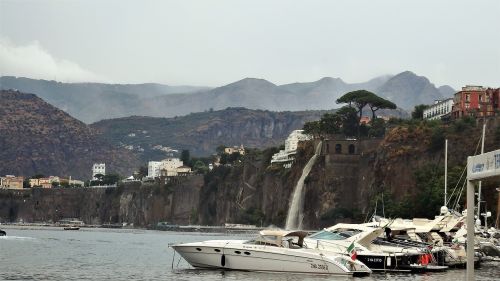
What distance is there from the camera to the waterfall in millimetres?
185375

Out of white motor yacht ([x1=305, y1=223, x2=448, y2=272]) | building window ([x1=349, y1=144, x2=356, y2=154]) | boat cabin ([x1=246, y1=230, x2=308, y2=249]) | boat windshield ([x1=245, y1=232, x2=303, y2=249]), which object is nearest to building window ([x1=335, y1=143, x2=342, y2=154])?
building window ([x1=349, y1=144, x2=356, y2=154])

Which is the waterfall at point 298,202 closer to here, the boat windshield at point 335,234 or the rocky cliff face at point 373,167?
the rocky cliff face at point 373,167

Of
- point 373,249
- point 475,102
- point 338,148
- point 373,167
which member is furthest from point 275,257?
point 338,148

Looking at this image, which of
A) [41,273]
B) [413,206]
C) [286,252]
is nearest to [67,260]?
[41,273]

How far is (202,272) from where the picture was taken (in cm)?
5606

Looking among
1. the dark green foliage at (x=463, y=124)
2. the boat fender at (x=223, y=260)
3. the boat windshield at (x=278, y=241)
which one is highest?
the dark green foliage at (x=463, y=124)

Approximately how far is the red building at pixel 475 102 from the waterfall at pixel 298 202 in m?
29.9

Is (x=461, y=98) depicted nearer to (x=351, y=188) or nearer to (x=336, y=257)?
(x=351, y=188)

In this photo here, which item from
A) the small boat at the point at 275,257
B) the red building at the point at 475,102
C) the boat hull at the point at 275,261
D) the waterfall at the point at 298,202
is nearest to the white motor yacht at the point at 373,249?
the small boat at the point at 275,257

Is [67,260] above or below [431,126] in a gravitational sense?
below

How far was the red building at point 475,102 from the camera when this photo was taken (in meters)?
176

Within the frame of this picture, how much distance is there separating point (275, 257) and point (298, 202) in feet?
444

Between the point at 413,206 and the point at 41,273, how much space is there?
8904 centimetres

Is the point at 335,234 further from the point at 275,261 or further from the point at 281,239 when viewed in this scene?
the point at 275,261
